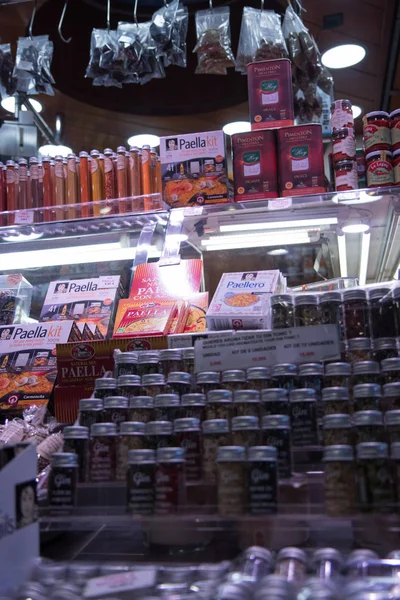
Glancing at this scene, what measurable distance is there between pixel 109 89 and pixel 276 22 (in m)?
3.60

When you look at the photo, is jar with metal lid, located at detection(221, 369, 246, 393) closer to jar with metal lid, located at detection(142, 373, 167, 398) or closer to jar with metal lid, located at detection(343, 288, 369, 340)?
jar with metal lid, located at detection(142, 373, 167, 398)

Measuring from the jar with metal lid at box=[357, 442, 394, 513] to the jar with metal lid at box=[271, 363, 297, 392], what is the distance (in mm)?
290

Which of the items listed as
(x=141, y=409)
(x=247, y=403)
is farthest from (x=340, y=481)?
(x=141, y=409)

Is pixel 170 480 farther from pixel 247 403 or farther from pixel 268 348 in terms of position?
pixel 268 348

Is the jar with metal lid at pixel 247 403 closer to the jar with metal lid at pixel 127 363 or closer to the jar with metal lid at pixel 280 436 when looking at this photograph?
the jar with metal lid at pixel 280 436

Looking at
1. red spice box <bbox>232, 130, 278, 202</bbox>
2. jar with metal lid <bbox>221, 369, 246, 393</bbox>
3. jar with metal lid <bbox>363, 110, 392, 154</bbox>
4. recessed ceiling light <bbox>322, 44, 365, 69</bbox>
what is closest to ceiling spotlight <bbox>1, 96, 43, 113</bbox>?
recessed ceiling light <bbox>322, 44, 365, 69</bbox>

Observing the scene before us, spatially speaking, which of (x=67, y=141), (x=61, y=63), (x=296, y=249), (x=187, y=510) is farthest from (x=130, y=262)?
(x=67, y=141)

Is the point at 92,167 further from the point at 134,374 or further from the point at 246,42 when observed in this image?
the point at 134,374

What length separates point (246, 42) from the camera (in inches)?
125

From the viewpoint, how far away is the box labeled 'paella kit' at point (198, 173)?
248 centimetres

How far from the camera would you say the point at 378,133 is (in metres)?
2.43

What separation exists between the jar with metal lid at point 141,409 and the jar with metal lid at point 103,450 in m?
0.09

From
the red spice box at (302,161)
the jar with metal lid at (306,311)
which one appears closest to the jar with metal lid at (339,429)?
the jar with metal lid at (306,311)

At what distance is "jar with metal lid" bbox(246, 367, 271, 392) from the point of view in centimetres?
156
